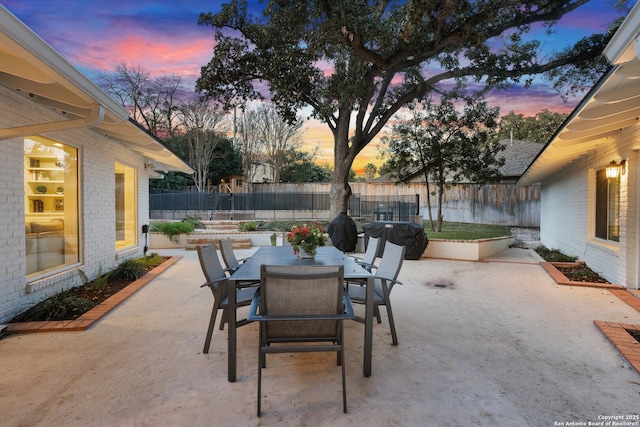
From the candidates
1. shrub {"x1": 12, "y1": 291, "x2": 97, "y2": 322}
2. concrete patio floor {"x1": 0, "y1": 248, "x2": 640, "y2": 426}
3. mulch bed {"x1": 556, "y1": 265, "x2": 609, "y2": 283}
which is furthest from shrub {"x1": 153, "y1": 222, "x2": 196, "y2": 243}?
mulch bed {"x1": 556, "y1": 265, "x2": 609, "y2": 283}

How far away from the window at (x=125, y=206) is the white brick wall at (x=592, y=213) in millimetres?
8499

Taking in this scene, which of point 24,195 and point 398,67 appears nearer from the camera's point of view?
point 24,195

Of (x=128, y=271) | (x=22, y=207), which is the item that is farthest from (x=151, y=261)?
(x=22, y=207)

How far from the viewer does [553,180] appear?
10922 mm

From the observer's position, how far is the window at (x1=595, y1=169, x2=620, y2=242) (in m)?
5.63

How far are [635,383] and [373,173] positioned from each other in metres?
43.5

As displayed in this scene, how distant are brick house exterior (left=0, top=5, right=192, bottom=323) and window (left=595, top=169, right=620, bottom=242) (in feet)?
24.1

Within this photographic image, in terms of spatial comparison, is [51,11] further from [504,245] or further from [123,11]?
[504,245]

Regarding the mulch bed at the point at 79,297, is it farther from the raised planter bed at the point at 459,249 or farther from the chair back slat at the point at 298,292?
the raised planter bed at the point at 459,249

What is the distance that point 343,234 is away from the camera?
29.8 feet

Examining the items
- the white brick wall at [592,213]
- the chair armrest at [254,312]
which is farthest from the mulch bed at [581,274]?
the chair armrest at [254,312]

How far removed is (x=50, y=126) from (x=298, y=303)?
279 centimetres

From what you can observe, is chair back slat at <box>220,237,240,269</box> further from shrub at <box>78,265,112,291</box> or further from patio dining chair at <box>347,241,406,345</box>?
shrub at <box>78,265,112,291</box>

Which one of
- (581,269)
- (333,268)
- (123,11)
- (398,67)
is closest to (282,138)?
(123,11)
